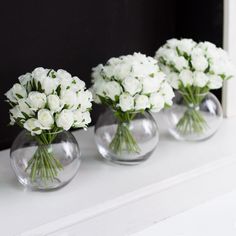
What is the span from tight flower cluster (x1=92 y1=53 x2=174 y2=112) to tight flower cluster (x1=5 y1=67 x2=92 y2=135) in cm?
10

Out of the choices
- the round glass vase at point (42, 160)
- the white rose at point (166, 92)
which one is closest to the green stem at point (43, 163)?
the round glass vase at point (42, 160)

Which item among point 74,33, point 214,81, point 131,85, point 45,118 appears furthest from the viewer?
point 74,33

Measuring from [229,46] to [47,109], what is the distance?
77 centimetres

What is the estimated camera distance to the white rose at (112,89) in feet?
4.70

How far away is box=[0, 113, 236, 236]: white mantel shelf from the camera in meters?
1.29

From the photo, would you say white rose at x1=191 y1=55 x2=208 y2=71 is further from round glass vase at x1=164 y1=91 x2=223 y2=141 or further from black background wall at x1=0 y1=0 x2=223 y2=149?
black background wall at x1=0 y1=0 x2=223 y2=149

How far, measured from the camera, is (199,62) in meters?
1.60

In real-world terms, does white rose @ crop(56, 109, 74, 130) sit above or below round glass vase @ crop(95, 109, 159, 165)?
above

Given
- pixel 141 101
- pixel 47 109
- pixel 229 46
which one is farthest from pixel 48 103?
pixel 229 46

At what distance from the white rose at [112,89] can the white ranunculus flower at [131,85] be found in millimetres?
19

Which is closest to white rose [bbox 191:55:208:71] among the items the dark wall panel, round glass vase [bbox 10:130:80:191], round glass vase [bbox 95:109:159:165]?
round glass vase [bbox 95:109:159:165]

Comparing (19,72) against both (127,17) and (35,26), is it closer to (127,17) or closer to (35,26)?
(35,26)

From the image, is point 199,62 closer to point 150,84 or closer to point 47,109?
point 150,84

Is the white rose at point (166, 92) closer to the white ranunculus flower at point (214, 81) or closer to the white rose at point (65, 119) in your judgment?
the white ranunculus flower at point (214, 81)
